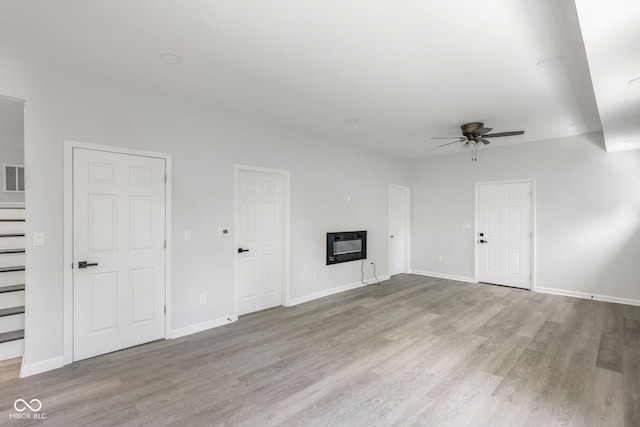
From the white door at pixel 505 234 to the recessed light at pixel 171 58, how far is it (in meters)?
5.87

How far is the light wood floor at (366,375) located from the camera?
218 centimetres

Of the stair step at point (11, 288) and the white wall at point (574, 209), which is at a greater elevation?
the white wall at point (574, 209)

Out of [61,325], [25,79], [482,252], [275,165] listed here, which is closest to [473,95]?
[275,165]

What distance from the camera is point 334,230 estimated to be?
543 cm

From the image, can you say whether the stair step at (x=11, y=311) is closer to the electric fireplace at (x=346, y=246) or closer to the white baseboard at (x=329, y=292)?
the white baseboard at (x=329, y=292)

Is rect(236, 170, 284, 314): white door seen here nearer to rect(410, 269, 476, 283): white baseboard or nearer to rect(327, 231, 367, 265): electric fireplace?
rect(327, 231, 367, 265): electric fireplace

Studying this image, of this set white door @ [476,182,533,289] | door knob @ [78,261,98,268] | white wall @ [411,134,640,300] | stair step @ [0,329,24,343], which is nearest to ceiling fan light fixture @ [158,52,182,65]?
door knob @ [78,261,98,268]

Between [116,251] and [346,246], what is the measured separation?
11.6 ft

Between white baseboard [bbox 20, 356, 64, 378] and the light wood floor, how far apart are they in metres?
0.08

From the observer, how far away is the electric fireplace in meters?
5.27

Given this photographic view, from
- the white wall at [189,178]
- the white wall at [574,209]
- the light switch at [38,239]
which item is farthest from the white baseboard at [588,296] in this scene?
the light switch at [38,239]

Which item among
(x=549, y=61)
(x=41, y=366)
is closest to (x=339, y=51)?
(x=549, y=61)

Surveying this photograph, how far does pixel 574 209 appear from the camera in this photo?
204 inches

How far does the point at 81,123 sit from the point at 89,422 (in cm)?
258
